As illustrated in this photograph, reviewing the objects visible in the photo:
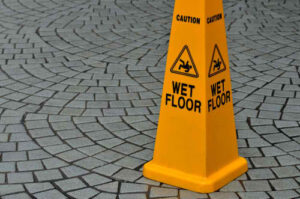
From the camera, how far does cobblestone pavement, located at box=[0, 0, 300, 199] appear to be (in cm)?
A: 521

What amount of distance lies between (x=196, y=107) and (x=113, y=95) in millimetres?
2059

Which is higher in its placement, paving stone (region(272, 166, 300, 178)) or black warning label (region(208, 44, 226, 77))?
black warning label (region(208, 44, 226, 77))

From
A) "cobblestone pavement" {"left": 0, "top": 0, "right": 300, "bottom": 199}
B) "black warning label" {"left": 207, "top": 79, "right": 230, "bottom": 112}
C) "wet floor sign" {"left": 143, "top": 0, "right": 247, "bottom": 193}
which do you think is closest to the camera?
"wet floor sign" {"left": 143, "top": 0, "right": 247, "bottom": 193}

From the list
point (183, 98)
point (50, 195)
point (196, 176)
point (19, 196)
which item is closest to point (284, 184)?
point (196, 176)

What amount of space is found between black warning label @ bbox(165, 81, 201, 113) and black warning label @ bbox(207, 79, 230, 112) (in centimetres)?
11

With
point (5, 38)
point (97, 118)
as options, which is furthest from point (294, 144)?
point (5, 38)

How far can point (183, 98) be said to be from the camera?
16.6 ft

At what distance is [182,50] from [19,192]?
161 cm

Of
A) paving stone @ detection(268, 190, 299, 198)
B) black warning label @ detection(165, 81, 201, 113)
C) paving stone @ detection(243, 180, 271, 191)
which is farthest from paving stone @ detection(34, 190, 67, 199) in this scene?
paving stone @ detection(268, 190, 299, 198)

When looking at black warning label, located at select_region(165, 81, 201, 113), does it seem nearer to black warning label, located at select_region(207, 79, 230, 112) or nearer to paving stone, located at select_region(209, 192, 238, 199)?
black warning label, located at select_region(207, 79, 230, 112)

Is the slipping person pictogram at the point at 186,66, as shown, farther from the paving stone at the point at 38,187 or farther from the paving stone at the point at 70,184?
the paving stone at the point at 38,187

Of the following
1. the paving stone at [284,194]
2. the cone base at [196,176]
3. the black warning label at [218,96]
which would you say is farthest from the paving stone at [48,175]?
the paving stone at [284,194]

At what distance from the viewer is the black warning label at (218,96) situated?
16.5 feet

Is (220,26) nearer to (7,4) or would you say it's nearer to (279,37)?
(279,37)
